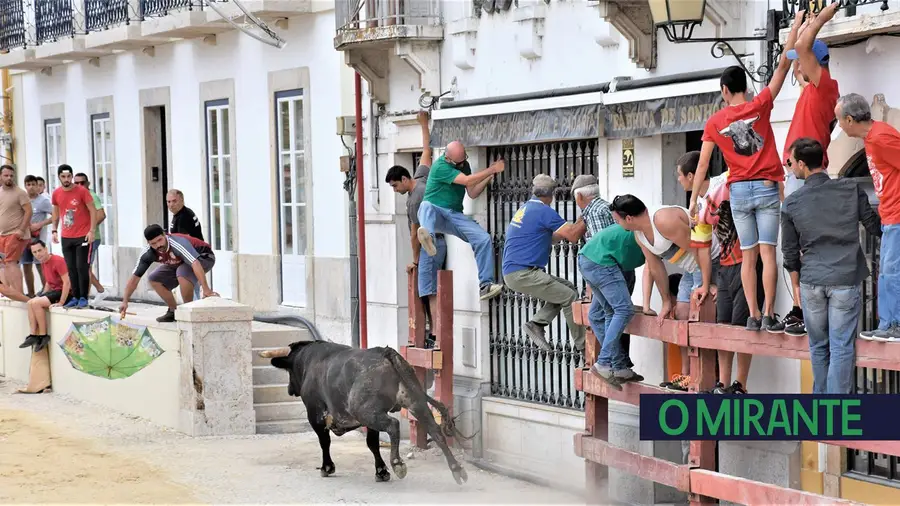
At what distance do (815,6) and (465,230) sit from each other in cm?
472

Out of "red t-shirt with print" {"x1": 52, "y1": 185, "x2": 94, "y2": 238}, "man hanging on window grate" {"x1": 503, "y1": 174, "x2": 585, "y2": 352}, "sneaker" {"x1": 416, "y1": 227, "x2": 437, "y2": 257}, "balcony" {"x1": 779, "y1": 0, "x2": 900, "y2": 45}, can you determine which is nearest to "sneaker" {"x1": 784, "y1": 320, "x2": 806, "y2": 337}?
"balcony" {"x1": 779, "y1": 0, "x2": 900, "y2": 45}

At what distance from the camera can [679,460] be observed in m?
12.2

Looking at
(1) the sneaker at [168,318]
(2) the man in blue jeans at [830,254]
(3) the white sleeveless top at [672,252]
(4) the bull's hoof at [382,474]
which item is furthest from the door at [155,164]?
(2) the man in blue jeans at [830,254]

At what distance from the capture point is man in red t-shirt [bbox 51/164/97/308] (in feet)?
63.2

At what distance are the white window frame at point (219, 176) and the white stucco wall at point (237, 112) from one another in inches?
7.9

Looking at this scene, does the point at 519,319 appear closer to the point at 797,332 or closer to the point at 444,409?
the point at 444,409

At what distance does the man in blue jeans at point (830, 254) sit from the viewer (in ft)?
30.3

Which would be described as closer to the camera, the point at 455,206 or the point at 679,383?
the point at 679,383

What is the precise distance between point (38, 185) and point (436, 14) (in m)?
8.82

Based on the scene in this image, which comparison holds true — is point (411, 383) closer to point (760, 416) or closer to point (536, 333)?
point (536, 333)

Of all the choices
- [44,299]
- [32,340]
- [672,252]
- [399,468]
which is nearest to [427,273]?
[399,468]

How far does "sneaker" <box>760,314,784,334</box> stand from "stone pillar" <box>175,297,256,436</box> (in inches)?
267

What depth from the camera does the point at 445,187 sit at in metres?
14.1

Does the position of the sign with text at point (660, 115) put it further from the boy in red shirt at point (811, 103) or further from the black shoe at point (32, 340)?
the black shoe at point (32, 340)
